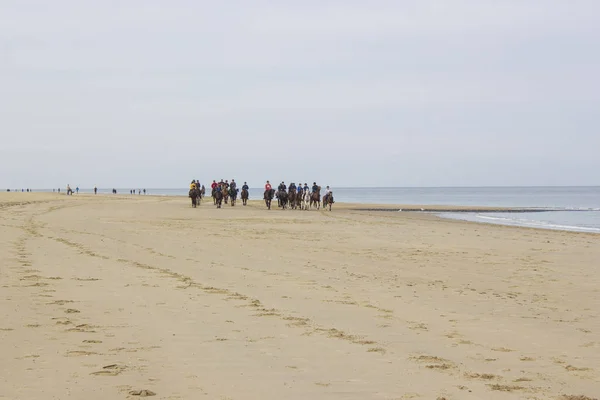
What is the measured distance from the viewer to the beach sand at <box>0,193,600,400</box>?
5449mm

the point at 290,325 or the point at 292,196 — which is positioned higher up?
the point at 292,196

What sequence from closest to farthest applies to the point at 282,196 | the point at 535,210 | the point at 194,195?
the point at 282,196, the point at 194,195, the point at 535,210

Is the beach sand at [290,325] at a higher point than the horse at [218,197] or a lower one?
lower

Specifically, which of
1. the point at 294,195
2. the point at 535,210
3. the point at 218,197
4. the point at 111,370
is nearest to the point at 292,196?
the point at 294,195

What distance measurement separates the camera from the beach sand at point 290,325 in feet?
17.9

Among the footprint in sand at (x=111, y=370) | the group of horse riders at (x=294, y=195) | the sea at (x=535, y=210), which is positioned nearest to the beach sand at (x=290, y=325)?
the footprint in sand at (x=111, y=370)

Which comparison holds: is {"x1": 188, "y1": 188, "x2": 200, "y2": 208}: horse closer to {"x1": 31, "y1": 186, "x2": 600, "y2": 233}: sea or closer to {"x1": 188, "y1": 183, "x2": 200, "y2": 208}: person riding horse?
{"x1": 188, "y1": 183, "x2": 200, "y2": 208}: person riding horse

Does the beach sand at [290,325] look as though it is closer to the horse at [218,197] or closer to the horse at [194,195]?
the horse at [218,197]

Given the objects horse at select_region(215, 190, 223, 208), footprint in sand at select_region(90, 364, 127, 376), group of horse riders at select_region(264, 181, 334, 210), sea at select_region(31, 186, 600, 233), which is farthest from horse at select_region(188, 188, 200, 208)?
footprint in sand at select_region(90, 364, 127, 376)

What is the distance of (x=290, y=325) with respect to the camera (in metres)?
7.75

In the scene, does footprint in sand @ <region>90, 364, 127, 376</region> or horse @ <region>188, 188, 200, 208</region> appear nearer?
footprint in sand @ <region>90, 364, 127, 376</region>

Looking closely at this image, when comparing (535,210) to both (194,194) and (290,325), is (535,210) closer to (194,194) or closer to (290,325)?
(194,194)

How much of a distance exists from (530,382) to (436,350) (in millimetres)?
1207

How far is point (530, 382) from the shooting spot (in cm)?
568
